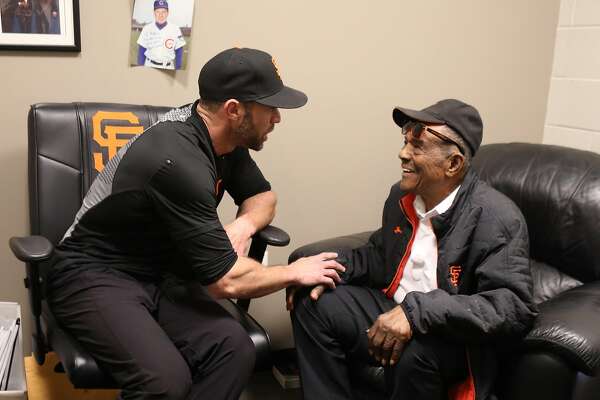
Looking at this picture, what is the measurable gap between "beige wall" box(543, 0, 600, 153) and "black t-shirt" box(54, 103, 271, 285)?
1.68 metres

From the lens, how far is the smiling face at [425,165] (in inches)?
75.3

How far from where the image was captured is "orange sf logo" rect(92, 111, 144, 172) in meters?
2.08

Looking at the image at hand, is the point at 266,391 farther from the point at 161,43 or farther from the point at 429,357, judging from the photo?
the point at 161,43

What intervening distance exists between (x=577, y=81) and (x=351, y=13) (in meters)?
1.06

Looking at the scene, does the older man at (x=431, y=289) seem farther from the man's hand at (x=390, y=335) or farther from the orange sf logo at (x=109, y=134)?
the orange sf logo at (x=109, y=134)

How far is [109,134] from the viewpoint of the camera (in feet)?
6.84

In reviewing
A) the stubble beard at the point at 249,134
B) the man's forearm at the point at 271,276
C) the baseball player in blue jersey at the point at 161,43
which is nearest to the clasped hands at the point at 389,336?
the man's forearm at the point at 271,276

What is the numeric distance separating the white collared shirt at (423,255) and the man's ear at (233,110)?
605 millimetres

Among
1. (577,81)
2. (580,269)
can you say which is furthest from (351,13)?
(580,269)

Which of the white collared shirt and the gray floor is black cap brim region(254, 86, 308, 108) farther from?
the gray floor

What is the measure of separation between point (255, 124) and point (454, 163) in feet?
1.92

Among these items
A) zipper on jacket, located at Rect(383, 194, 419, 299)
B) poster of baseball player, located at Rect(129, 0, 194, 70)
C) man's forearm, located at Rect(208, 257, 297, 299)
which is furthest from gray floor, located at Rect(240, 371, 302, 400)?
poster of baseball player, located at Rect(129, 0, 194, 70)

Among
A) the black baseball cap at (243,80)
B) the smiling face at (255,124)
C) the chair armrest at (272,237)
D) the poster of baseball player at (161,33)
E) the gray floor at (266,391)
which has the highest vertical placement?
the poster of baseball player at (161,33)

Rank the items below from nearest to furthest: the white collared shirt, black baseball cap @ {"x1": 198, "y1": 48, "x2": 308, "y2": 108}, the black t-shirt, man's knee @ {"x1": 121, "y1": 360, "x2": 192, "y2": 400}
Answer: man's knee @ {"x1": 121, "y1": 360, "x2": 192, "y2": 400} < the black t-shirt < black baseball cap @ {"x1": 198, "y1": 48, "x2": 308, "y2": 108} < the white collared shirt
